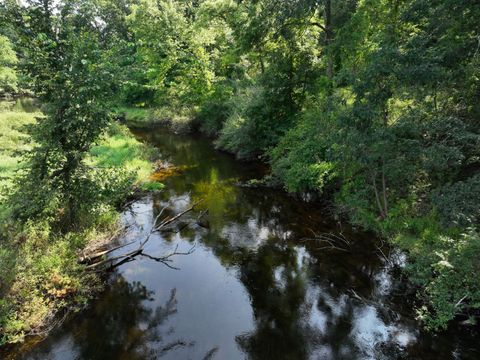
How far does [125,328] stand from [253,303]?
3683mm

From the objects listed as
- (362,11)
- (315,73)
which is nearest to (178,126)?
(315,73)

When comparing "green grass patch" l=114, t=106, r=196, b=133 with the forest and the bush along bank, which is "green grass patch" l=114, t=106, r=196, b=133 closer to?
the forest

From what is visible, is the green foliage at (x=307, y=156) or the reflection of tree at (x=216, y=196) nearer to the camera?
the green foliage at (x=307, y=156)

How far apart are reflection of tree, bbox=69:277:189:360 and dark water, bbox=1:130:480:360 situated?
0.03 metres

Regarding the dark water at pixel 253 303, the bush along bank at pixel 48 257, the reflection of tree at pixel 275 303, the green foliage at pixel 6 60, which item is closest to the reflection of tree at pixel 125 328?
the dark water at pixel 253 303

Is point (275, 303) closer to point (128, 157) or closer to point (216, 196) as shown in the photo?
point (216, 196)

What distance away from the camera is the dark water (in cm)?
868

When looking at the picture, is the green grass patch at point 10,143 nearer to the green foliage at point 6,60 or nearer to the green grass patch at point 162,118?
the green foliage at point 6,60

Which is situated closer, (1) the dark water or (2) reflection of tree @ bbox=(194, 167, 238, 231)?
(1) the dark water

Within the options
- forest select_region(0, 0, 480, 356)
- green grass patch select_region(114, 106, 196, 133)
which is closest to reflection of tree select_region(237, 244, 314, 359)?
forest select_region(0, 0, 480, 356)

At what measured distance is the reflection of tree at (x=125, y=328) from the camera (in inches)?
344

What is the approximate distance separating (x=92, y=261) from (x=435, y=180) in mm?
12554

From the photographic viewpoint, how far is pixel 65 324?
9.46 metres

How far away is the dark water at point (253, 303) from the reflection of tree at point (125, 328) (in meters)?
0.03
